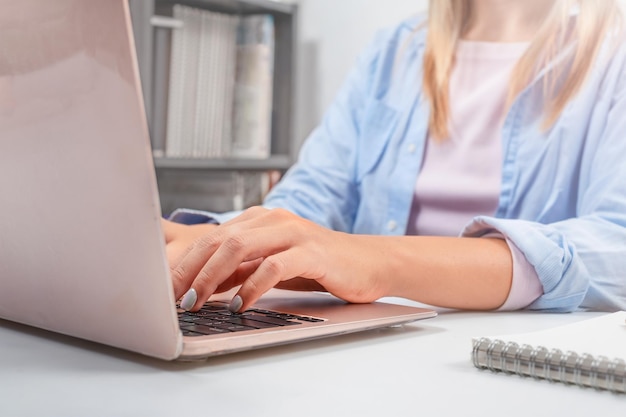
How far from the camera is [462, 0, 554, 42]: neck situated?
4.23 ft

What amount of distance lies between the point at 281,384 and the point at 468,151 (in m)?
0.81

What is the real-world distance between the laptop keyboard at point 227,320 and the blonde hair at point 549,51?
671 mm

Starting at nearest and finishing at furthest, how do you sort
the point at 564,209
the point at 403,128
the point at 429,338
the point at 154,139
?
the point at 429,338 → the point at 564,209 → the point at 403,128 → the point at 154,139

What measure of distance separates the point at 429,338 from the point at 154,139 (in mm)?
1612

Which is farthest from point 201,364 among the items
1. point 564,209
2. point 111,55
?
point 564,209

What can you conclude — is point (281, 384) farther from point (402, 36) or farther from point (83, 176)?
point (402, 36)

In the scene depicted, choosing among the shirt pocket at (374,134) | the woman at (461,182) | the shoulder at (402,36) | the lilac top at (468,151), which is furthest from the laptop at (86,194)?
the shoulder at (402,36)

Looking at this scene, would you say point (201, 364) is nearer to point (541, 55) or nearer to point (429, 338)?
point (429, 338)

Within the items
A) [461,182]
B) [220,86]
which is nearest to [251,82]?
[220,86]

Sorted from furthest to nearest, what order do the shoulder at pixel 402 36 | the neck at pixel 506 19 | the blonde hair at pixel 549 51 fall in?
the shoulder at pixel 402 36
the neck at pixel 506 19
the blonde hair at pixel 549 51

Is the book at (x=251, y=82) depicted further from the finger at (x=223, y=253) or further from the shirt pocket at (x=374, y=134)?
the finger at (x=223, y=253)

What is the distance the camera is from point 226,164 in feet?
7.39

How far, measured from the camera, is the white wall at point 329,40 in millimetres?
2412

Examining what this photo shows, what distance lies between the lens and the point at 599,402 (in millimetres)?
457
